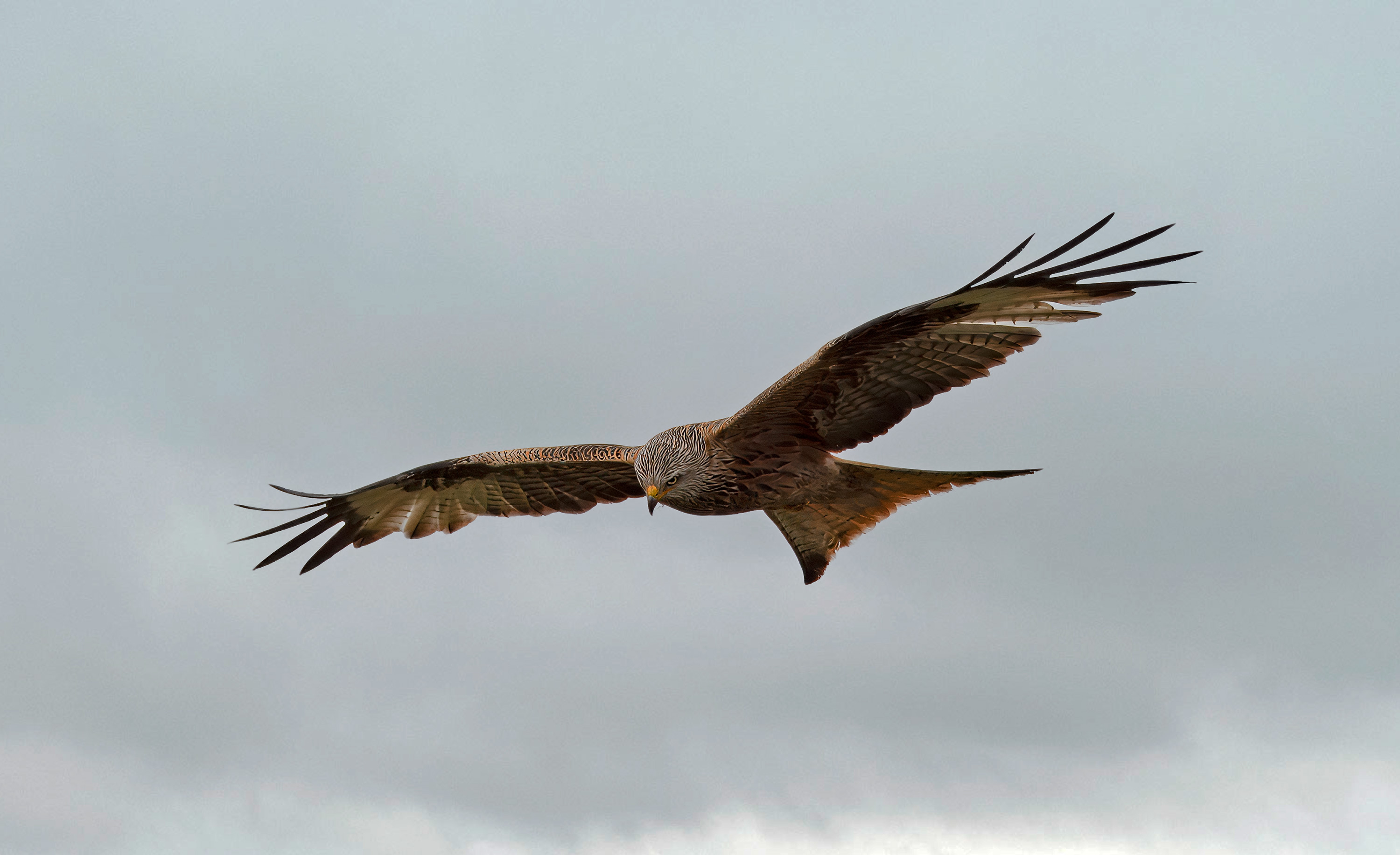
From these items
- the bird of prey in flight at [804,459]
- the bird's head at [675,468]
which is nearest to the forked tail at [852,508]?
the bird of prey in flight at [804,459]

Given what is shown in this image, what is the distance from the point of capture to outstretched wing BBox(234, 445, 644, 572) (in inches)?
528

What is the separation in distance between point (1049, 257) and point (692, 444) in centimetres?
368

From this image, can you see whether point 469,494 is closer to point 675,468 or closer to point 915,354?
point 675,468

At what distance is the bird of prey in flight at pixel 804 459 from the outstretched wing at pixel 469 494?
2cm

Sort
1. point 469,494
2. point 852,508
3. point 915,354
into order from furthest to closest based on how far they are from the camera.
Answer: point 469,494, point 852,508, point 915,354

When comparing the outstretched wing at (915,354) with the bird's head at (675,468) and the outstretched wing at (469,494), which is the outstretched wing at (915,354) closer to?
the bird's head at (675,468)

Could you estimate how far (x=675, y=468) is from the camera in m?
11.5

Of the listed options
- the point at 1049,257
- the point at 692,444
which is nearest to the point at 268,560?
the point at 692,444

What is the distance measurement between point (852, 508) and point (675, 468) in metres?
2.01

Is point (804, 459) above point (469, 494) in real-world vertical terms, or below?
below

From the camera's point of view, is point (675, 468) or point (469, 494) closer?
point (675, 468)

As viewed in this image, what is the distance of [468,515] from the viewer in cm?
1466

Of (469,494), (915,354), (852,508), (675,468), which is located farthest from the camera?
(469,494)

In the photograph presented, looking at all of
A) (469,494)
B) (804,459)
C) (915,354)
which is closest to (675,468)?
(804,459)
